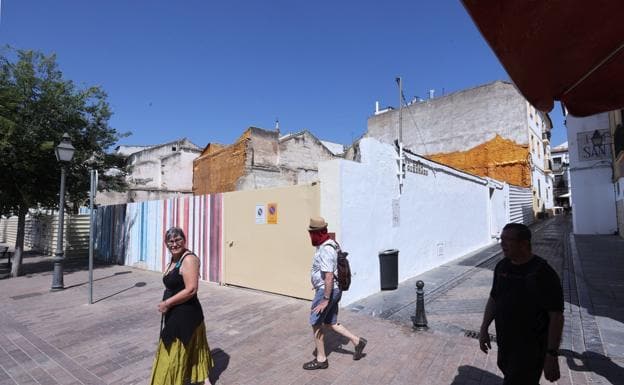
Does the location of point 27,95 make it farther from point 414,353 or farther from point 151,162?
point 151,162

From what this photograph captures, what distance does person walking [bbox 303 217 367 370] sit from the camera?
384cm

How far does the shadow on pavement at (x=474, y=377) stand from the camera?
11.7 feet

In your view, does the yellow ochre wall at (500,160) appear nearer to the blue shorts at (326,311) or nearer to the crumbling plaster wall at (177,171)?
the crumbling plaster wall at (177,171)

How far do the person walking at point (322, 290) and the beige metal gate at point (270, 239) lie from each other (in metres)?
2.64

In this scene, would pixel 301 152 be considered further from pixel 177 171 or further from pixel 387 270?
pixel 387 270

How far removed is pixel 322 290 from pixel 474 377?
1.85m

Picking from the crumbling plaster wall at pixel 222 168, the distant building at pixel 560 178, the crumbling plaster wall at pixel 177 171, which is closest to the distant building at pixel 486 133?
the crumbling plaster wall at pixel 222 168

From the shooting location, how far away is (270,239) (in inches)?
294

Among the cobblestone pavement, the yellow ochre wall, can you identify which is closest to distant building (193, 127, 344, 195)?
the yellow ochre wall

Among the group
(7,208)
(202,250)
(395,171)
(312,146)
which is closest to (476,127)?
(312,146)

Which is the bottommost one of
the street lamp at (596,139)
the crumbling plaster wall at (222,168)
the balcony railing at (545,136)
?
the crumbling plaster wall at (222,168)

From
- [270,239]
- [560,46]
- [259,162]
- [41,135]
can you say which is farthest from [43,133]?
[560,46]

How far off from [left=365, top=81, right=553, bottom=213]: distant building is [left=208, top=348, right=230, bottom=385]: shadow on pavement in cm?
2400

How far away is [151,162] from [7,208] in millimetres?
16349
